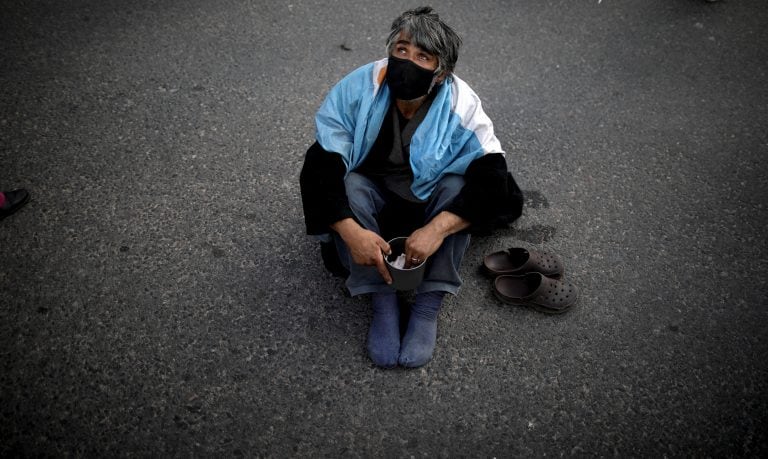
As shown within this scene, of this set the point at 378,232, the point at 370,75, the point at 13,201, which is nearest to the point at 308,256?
the point at 378,232

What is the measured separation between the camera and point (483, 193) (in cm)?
201

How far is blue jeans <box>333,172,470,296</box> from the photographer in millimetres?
2053

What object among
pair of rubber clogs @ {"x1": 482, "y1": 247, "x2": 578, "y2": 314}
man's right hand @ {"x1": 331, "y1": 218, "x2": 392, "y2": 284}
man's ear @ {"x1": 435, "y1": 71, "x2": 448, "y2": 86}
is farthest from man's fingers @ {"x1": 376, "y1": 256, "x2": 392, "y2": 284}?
man's ear @ {"x1": 435, "y1": 71, "x2": 448, "y2": 86}

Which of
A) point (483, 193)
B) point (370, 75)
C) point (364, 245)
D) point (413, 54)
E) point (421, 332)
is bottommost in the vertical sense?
point (421, 332)

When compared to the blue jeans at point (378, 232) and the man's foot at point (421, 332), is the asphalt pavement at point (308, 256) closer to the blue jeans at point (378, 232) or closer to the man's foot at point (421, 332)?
the man's foot at point (421, 332)

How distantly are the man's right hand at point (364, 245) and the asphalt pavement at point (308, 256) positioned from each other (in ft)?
1.53

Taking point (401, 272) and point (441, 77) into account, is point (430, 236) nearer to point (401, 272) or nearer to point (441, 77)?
point (401, 272)

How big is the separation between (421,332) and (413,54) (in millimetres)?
1239

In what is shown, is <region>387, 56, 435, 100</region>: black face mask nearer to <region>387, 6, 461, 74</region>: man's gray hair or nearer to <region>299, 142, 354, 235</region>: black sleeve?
<region>387, 6, 461, 74</region>: man's gray hair

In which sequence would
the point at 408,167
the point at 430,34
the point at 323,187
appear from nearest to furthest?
1. the point at 430,34
2. the point at 323,187
3. the point at 408,167

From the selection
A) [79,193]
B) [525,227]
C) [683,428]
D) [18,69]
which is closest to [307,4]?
[18,69]

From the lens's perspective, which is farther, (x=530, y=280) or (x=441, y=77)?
(x=530, y=280)

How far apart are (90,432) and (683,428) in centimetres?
248

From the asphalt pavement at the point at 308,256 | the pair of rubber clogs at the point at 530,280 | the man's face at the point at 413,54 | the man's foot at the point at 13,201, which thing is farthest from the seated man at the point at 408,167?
the man's foot at the point at 13,201
